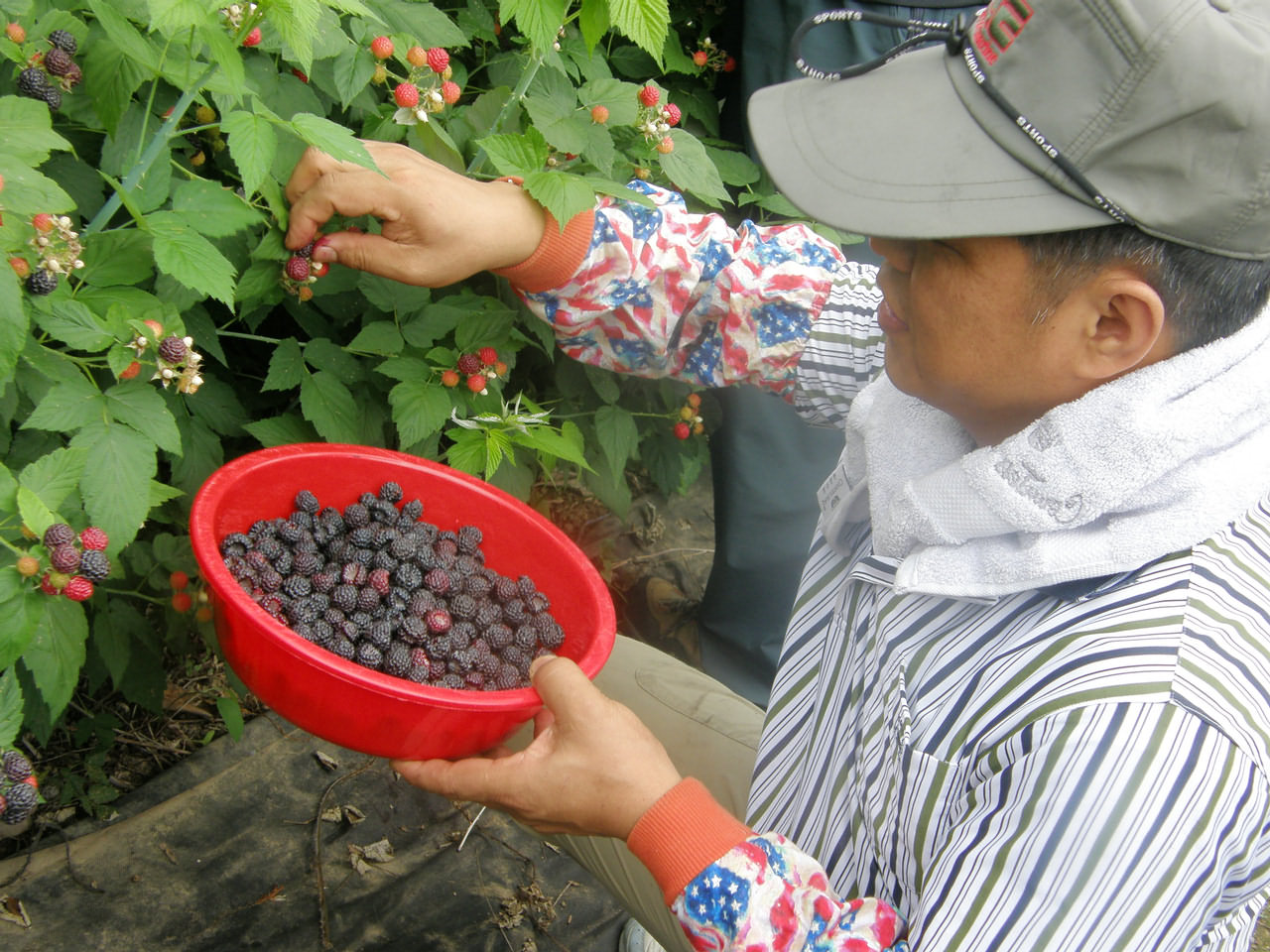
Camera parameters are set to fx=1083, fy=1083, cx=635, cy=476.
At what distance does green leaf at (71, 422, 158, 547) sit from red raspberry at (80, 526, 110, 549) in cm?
8

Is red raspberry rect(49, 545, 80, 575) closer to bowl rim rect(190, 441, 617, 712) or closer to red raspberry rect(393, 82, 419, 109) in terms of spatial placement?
bowl rim rect(190, 441, 617, 712)

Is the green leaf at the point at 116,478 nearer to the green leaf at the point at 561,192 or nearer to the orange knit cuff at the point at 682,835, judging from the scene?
the green leaf at the point at 561,192

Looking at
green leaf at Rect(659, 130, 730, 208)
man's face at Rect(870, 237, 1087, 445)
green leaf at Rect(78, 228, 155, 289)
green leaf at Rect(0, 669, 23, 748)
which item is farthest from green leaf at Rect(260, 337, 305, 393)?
man's face at Rect(870, 237, 1087, 445)

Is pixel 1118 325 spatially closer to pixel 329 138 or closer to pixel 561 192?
pixel 561 192

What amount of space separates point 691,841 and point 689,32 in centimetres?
245

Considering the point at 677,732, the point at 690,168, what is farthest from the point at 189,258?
the point at 677,732

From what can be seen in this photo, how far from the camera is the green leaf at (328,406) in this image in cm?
210

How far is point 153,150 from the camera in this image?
164 centimetres

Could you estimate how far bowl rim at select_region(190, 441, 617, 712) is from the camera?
5.29 ft

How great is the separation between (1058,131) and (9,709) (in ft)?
5.28

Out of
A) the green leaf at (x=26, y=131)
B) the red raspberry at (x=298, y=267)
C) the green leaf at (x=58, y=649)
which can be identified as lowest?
the green leaf at (x=58, y=649)

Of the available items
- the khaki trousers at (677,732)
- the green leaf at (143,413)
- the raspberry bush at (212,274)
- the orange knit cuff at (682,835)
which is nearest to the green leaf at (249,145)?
the raspberry bush at (212,274)

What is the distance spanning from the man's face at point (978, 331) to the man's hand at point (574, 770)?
0.72 metres

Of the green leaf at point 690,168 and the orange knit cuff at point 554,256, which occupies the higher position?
the green leaf at point 690,168
